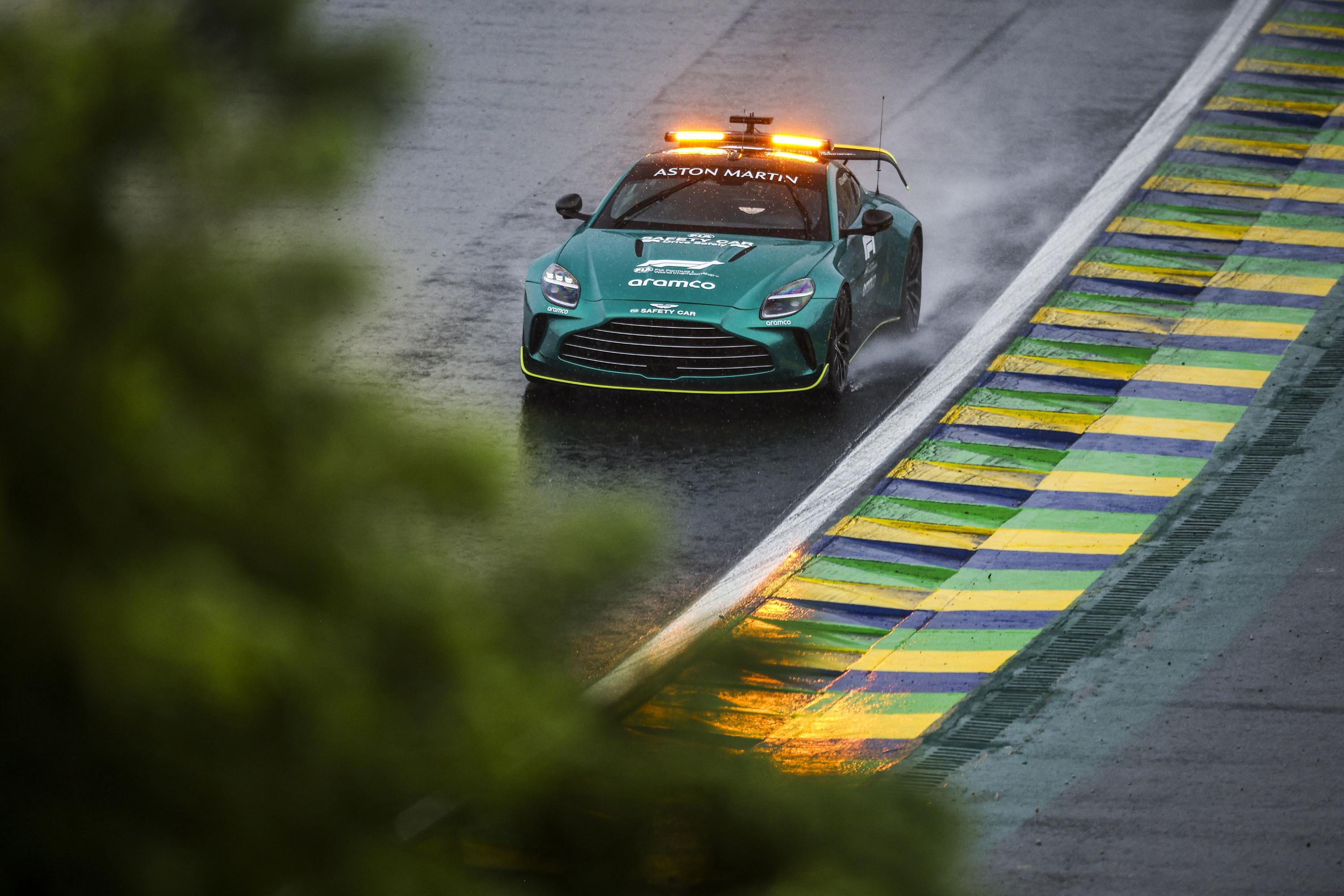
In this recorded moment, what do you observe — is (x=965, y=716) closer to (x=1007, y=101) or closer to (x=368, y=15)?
(x=368, y=15)

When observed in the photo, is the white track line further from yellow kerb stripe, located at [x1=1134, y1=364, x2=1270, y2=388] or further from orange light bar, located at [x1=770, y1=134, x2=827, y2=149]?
orange light bar, located at [x1=770, y1=134, x2=827, y2=149]

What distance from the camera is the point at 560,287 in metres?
10.9

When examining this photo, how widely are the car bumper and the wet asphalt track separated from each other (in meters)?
0.29

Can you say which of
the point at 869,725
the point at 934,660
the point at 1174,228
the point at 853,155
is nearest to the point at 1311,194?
the point at 1174,228

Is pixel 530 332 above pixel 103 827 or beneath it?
beneath

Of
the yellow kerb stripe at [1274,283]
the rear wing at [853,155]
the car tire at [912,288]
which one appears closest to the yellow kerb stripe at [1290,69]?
the yellow kerb stripe at [1274,283]

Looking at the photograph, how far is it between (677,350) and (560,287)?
3.09 feet

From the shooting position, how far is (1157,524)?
9523mm

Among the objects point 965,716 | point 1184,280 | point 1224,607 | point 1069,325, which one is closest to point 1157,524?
point 1224,607

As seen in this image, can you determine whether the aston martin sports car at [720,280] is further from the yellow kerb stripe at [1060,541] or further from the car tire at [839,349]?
the yellow kerb stripe at [1060,541]

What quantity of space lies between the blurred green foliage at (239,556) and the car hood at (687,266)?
941cm

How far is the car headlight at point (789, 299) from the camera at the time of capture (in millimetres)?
10664

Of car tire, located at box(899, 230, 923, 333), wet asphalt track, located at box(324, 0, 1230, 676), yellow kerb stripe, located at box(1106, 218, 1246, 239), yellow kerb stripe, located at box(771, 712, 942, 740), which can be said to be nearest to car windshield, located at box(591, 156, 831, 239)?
car tire, located at box(899, 230, 923, 333)

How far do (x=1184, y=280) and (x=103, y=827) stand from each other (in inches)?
525
